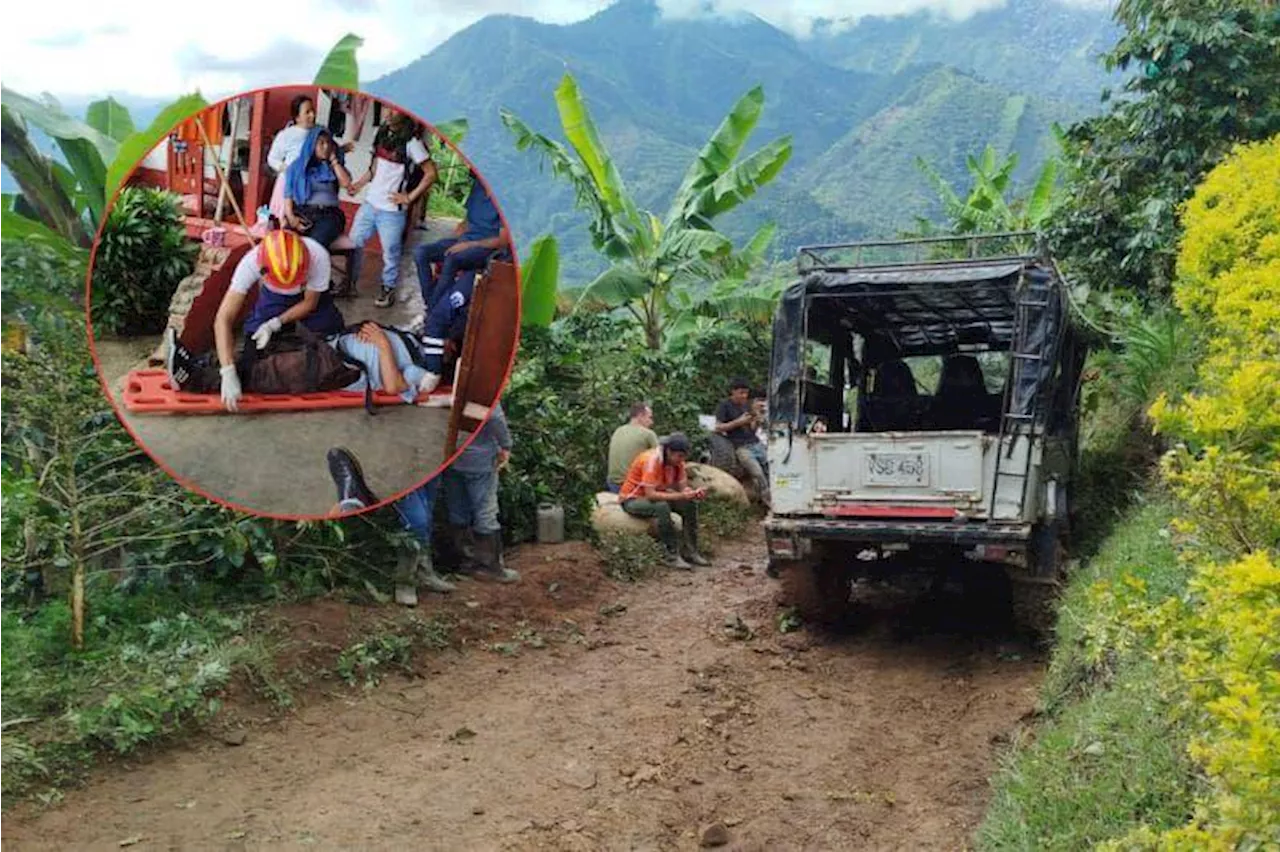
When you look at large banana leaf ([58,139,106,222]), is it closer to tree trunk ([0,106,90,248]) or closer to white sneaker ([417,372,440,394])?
tree trunk ([0,106,90,248])

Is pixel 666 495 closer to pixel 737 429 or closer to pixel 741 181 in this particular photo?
pixel 737 429

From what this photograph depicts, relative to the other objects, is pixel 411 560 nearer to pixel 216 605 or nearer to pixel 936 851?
pixel 216 605

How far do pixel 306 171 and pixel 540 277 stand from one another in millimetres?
5740

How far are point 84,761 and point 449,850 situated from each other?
1.56 meters

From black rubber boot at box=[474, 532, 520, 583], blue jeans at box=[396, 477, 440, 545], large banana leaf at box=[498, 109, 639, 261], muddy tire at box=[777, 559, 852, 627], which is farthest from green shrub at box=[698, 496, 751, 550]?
blue jeans at box=[396, 477, 440, 545]

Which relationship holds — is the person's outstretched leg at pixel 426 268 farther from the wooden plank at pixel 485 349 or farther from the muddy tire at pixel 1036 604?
the muddy tire at pixel 1036 604

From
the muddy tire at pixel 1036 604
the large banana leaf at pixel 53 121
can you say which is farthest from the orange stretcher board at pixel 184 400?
the muddy tire at pixel 1036 604

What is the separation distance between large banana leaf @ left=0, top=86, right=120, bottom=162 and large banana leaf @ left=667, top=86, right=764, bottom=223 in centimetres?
836

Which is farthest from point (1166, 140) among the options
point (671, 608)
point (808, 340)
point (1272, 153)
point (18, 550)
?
point (18, 550)

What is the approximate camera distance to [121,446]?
231 inches

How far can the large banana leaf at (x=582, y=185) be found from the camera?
539 inches

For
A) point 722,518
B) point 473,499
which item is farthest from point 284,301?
point 722,518

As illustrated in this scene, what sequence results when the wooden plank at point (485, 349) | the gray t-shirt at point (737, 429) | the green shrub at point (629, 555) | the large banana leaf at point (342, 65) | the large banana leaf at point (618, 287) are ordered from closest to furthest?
the wooden plank at point (485, 349), the large banana leaf at point (342, 65), the green shrub at point (629, 555), the gray t-shirt at point (737, 429), the large banana leaf at point (618, 287)

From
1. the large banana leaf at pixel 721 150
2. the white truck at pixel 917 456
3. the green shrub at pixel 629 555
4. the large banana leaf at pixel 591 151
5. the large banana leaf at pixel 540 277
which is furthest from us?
the large banana leaf at pixel 721 150
